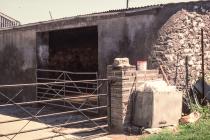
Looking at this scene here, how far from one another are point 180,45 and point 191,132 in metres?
2.55

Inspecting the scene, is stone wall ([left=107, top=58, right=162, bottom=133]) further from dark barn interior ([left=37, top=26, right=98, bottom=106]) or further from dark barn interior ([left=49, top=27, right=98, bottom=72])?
dark barn interior ([left=49, top=27, right=98, bottom=72])

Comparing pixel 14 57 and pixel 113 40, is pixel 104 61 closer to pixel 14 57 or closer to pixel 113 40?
pixel 113 40

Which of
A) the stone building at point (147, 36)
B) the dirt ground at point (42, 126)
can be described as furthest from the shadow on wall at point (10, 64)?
the dirt ground at point (42, 126)

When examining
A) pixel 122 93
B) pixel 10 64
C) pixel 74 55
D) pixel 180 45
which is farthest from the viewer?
pixel 74 55

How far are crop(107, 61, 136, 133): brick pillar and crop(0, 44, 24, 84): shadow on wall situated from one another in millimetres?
6537

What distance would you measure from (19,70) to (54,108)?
253 cm

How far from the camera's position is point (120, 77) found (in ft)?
28.3

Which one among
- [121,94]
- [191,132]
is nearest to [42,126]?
[121,94]

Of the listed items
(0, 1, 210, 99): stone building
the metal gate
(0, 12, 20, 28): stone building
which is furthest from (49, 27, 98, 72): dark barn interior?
(0, 12, 20, 28): stone building

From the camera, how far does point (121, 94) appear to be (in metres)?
8.62

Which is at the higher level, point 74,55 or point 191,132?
point 74,55

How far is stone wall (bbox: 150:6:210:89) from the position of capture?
9.65 m

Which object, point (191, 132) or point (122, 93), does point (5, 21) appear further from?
point (191, 132)

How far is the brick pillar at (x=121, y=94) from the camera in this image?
8641 mm
